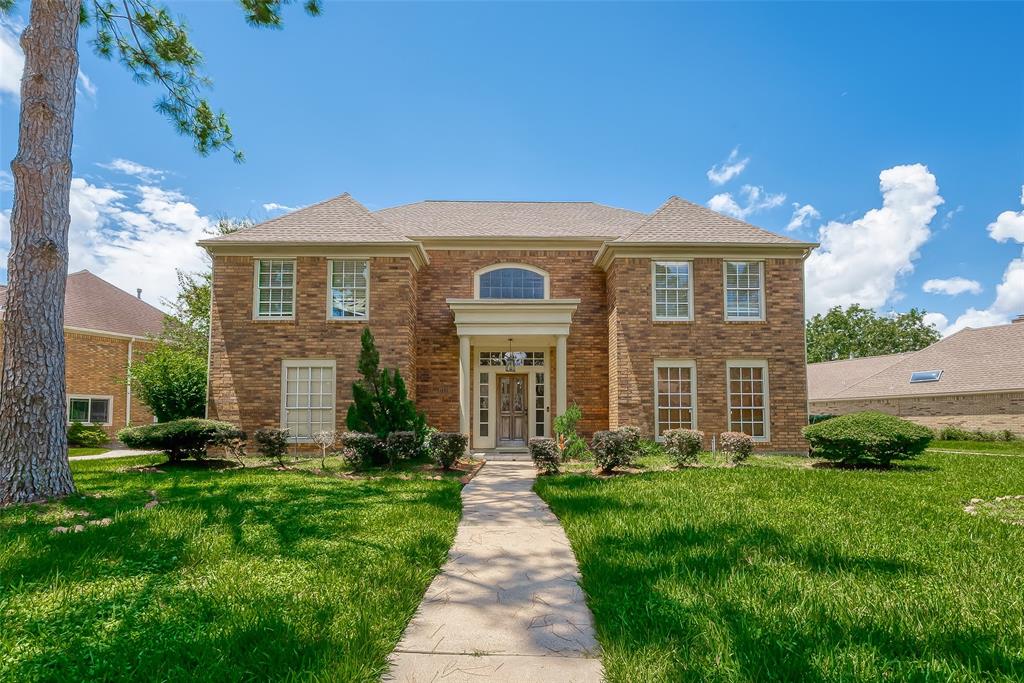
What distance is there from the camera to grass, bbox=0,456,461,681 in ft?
8.36

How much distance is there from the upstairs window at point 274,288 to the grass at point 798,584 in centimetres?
941

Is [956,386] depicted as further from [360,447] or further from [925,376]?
[360,447]

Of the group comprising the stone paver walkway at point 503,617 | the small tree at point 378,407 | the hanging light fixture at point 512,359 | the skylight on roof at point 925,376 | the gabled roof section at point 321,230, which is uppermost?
the gabled roof section at point 321,230

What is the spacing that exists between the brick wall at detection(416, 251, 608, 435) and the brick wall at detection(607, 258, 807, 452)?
96cm

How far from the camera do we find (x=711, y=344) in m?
13.4

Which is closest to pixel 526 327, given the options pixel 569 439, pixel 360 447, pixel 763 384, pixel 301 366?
pixel 569 439

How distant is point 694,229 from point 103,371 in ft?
72.7

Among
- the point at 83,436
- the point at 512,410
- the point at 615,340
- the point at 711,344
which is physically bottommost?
the point at 83,436

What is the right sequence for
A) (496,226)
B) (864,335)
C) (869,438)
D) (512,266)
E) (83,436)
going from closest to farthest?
(869,438)
(512,266)
(496,226)
(83,436)
(864,335)

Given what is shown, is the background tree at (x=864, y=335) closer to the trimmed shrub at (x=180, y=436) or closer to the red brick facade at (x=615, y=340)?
the red brick facade at (x=615, y=340)

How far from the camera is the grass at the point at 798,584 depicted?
2.55 m

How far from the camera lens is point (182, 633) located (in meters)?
2.82

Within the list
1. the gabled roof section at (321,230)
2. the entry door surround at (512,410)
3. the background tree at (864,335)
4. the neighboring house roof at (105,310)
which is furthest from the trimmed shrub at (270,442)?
the background tree at (864,335)

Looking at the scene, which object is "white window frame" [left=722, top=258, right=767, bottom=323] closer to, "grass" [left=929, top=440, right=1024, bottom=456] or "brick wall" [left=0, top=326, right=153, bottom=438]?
"grass" [left=929, top=440, right=1024, bottom=456]
